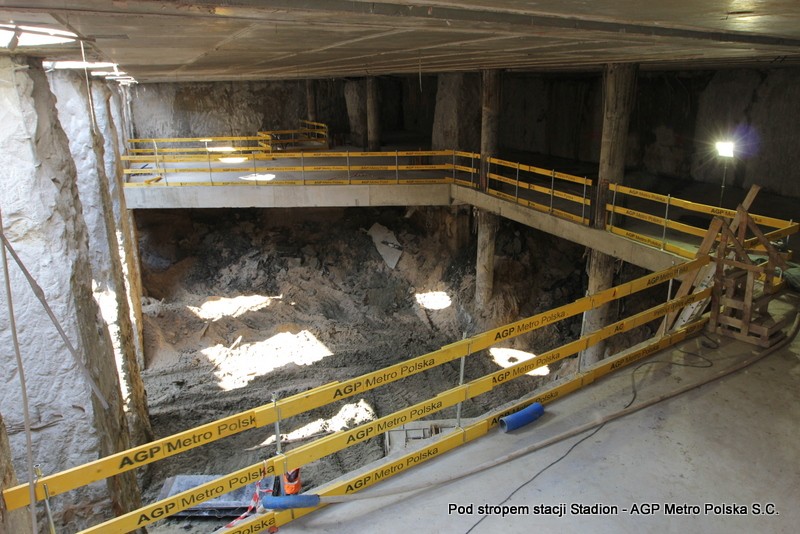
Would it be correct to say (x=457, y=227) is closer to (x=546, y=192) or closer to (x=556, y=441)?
(x=546, y=192)

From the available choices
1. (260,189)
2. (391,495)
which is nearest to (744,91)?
(260,189)

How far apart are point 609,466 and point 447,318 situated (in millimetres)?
11304

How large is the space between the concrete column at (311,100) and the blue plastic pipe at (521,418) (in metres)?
20.5

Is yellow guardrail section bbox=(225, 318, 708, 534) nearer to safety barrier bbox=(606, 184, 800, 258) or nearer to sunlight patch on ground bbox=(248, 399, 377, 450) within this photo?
safety barrier bbox=(606, 184, 800, 258)

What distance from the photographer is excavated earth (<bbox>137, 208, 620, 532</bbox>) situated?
11.2 meters

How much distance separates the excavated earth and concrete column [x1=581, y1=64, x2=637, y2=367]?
108 inches

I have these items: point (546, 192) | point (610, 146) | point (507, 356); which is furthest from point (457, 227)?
point (610, 146)

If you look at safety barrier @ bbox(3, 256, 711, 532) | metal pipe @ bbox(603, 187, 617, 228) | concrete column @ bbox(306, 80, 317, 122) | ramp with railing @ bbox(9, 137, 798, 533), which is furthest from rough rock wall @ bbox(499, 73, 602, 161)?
safety barrier @ bbox(3, 256, 711, 532)

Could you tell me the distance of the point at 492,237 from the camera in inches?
573

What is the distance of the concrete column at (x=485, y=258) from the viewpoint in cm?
1445

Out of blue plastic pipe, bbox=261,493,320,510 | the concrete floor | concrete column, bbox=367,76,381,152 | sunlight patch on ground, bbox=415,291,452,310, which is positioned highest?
concrete column, bbox=367,76,381,152


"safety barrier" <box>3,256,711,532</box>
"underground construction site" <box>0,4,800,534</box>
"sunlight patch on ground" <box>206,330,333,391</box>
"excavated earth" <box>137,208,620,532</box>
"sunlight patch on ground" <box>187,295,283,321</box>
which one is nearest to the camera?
"safety barrier" <box>3,256,711,532</box>

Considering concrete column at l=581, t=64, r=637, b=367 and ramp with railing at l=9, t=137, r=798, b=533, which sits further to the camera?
concrete column at l=581, t=64, r=637, b=367

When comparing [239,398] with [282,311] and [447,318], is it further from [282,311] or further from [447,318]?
[447,318]
